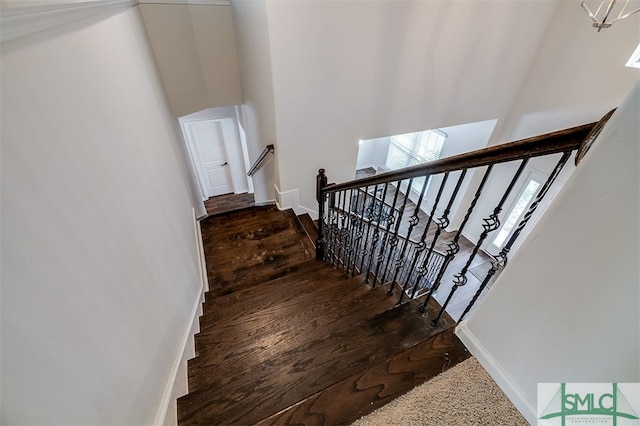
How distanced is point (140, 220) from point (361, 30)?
2343mm

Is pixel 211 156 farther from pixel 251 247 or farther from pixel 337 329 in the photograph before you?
pixel 337 329

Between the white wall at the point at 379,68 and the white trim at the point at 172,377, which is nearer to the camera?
the white trim at the point at 172,377

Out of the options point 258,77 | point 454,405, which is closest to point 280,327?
→ point 454,405

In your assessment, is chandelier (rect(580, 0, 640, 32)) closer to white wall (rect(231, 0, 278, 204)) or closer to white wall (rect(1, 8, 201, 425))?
white wall (rect(231, 0, 278, 204))

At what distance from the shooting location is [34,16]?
0.60 m

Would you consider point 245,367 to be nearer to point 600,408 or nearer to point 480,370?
point 480,370

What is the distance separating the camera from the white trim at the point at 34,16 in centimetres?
51

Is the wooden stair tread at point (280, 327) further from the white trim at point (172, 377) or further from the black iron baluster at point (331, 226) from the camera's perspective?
the black iron baluster at point (331, 226)

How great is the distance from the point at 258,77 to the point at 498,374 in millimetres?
2875

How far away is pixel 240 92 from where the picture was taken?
141 inches

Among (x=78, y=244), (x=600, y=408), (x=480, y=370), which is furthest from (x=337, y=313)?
(x=78, y=244)

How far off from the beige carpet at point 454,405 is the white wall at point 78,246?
0.86 meters

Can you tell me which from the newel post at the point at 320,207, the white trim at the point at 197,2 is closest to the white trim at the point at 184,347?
the newel post at the point at 320,207

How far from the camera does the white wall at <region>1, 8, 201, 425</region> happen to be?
1.64ft
